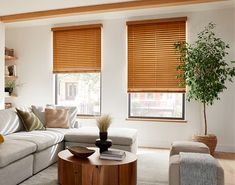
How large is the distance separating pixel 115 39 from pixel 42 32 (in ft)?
5.86

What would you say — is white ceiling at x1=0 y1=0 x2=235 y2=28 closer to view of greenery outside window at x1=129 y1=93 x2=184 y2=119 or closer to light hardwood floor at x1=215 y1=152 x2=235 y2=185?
view of greenery outside window at x1=129 y1=93 x2=184 y2=119

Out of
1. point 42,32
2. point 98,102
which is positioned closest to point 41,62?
point 42,32

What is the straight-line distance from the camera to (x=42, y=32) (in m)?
5.43

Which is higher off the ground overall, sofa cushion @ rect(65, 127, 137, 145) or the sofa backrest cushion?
the sofa backrest cushion

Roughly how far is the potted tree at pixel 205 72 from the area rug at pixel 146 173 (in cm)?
88

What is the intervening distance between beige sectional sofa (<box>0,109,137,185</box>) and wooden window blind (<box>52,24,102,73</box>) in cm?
160

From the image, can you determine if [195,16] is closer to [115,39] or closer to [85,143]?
[115,39]

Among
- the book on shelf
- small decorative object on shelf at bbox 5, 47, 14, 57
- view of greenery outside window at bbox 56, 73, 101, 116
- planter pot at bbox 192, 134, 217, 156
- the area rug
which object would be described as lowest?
the area rug

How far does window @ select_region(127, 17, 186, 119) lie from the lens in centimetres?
458

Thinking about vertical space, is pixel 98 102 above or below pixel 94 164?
above

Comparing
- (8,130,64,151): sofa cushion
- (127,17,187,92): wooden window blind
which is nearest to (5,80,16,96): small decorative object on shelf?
(8,130,64,151): sofa cushion

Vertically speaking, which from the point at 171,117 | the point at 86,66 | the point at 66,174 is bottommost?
the point at 66,174

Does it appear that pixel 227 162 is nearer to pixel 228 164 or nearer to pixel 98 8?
pixel 228 164

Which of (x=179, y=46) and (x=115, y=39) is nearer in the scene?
(x=179, y=46)
